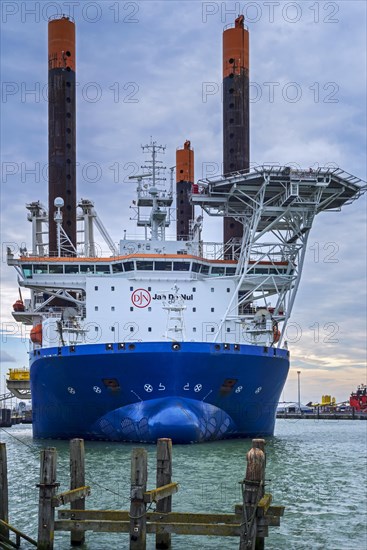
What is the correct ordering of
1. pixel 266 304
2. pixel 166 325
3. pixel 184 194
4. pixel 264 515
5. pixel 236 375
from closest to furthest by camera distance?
pixel 264 515 < pixel 236 375 < pixel 166 325 < pixel 266 304 < pixel 184 194

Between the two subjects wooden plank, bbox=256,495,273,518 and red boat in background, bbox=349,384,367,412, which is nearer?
wooden plank, bbox=256,495,273,518

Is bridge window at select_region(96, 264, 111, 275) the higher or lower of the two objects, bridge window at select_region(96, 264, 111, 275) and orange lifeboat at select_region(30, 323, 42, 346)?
the higher

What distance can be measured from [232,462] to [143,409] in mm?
7426

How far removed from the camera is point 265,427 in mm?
43031

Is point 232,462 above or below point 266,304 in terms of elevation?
below

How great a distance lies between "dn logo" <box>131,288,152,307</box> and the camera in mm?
41391

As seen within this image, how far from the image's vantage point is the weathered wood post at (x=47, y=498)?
14.4 metres

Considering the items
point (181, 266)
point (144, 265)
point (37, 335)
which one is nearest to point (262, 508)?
point (144, 265)

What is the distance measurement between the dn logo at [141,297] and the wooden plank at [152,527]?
27.0 metres

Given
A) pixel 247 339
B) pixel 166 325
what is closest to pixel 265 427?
pixel 247 339

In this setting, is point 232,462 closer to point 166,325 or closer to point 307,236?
point 166,325

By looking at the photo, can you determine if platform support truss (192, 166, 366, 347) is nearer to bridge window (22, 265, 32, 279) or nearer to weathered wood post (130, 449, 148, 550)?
bridge window (22, 265, 32, 279)

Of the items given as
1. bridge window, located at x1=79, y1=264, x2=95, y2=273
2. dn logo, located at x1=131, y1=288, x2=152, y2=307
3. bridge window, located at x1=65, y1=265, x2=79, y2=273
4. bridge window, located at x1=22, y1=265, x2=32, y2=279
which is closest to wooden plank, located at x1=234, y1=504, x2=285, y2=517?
dn logo, located at x1=131, y1=288, x2=152, y2=307

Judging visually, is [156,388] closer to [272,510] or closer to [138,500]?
[138,500]
